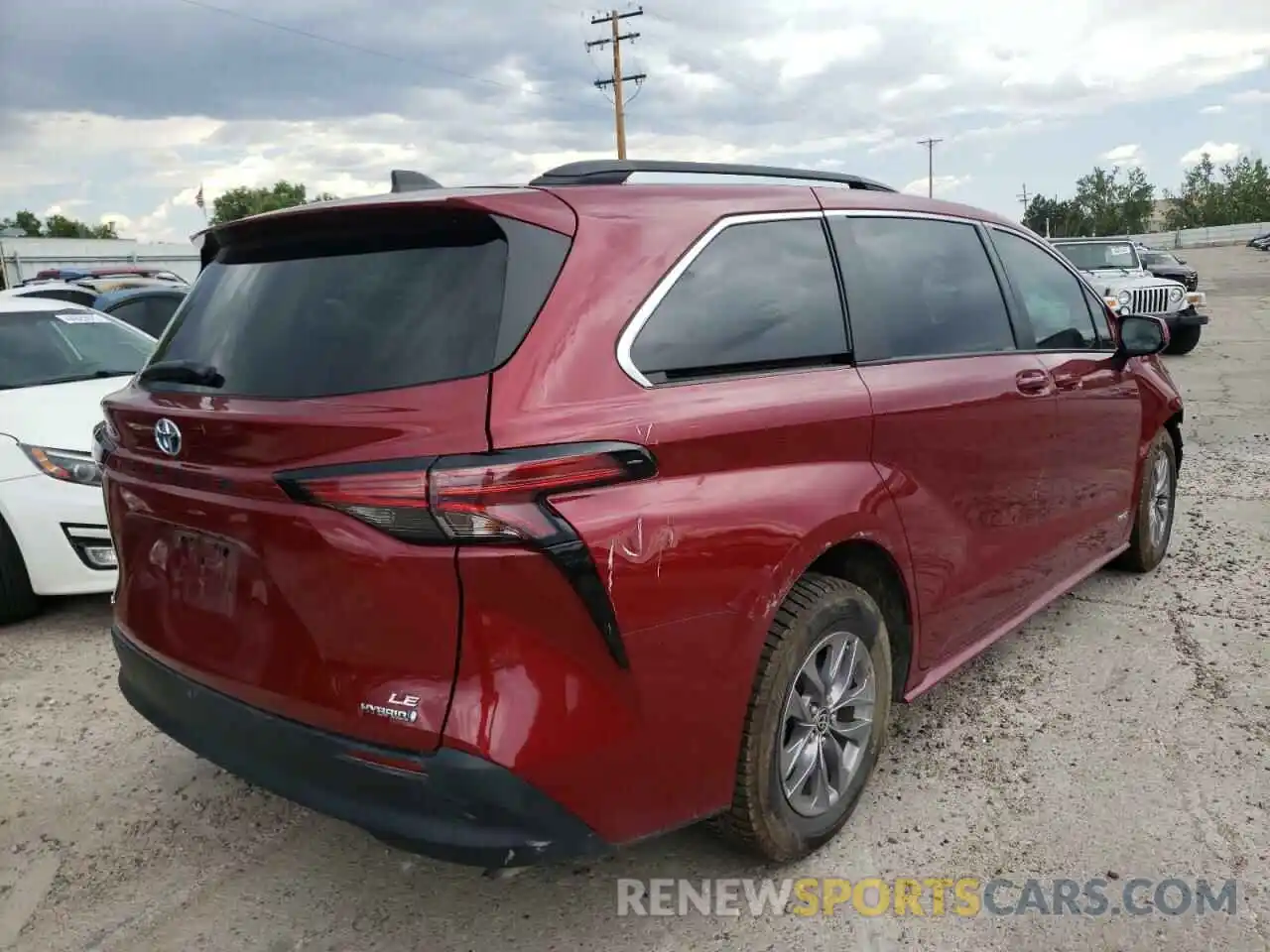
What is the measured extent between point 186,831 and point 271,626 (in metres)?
1.26

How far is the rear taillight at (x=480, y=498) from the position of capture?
6.35ft

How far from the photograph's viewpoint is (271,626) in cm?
218

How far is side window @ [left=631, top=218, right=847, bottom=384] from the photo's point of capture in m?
2.32

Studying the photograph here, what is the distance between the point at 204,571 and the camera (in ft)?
7.61

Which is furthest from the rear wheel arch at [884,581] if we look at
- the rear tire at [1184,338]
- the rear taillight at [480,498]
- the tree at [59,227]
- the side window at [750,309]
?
the tree at [59,227]

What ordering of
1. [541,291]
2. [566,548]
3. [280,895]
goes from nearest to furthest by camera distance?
[566,548], [541,291], [280,895]

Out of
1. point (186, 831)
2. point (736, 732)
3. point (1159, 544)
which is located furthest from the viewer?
point (1159, 544)

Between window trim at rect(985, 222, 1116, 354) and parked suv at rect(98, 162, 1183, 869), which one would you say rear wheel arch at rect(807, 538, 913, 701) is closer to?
parked suv at rect(98, 162, 1183, 869)

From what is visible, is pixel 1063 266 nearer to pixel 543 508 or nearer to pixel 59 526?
pixel 543 508

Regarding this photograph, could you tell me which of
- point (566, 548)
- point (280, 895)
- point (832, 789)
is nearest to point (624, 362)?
point (566, 548)

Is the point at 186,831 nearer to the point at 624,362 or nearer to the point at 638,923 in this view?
the point at 638,923

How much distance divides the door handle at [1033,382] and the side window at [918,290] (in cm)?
12

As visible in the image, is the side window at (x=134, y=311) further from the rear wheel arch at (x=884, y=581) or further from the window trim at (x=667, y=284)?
the rear wheel arch at (x=884, y=581)

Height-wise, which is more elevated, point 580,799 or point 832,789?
point 580,799
